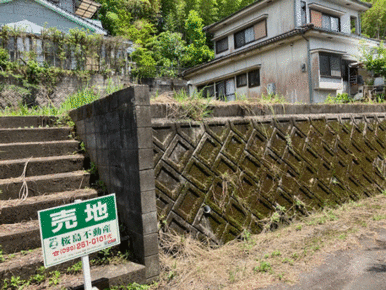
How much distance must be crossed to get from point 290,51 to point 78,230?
14.4 meters

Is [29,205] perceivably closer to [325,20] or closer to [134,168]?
[134,168]

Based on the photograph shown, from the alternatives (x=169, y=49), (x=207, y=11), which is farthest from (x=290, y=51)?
(x=207, y=11)

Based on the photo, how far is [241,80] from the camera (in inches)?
676

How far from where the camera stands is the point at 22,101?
7.59m

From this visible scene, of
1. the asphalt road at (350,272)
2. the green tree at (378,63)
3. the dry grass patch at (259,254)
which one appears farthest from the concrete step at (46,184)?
the green tree at (378,63)

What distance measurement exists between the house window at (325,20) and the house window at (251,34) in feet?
9.05

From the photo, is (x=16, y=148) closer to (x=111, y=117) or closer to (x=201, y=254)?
(x=111, y=117)

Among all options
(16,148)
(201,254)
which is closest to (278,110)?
(201,254)

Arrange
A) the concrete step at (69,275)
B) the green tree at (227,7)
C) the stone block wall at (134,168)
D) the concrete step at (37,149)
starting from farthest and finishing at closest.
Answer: the green tree at (227,7), the concrete step at (37,149), the stone block wall at (134,168), the concrete step at (69,275)

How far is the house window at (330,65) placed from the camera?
13.8 meters

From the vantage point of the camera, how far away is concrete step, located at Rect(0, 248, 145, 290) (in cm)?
270

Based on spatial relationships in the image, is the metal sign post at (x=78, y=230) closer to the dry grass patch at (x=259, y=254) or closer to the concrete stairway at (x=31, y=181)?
the concrete stairway at (x=31, y=181)

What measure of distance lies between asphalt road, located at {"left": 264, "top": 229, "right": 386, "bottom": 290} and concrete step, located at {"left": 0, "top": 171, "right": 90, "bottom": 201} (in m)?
2.81

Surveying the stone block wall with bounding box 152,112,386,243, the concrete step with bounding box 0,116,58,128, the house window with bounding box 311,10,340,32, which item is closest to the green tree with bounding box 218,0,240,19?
the house window with bounding box 311,10,340,32
